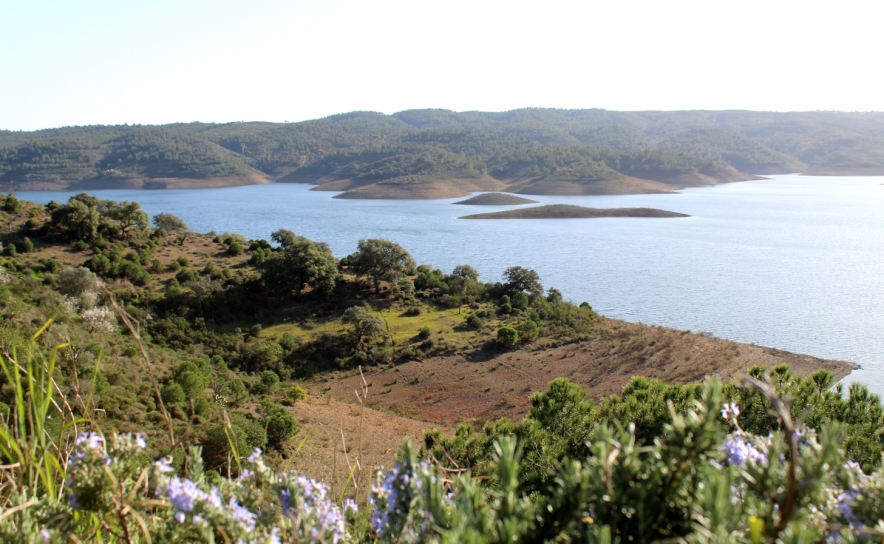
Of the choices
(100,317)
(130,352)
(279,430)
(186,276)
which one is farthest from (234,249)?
(279,430)

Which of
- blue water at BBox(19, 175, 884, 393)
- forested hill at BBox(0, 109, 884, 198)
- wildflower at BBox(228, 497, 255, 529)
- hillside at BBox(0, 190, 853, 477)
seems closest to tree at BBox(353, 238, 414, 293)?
hillside at BBox(0, 190, 853, 477)

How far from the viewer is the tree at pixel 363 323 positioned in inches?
743

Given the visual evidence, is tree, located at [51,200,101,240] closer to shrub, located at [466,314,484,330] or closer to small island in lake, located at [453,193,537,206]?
shrub, located at [466,314,484,330]

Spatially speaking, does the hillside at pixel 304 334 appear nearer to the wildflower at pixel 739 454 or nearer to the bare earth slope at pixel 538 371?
the bare earth slope at pixel 538 371

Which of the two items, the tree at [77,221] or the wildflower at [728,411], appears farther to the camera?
the tree at [77,221]

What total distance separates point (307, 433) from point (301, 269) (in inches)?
795

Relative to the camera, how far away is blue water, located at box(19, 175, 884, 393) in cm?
2200

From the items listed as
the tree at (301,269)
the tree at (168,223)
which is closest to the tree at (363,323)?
the tree at (301,269)

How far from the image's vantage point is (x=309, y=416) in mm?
13398

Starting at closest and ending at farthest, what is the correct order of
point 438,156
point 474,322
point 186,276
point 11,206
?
point 474,322 < point 186,276 < point 11,206 < point 438,156

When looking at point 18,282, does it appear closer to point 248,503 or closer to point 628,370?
point 628,370

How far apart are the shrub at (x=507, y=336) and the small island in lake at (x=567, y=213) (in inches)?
1357

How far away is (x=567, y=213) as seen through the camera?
53.9 metres

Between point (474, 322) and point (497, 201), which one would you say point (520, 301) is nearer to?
point (474, 322)
